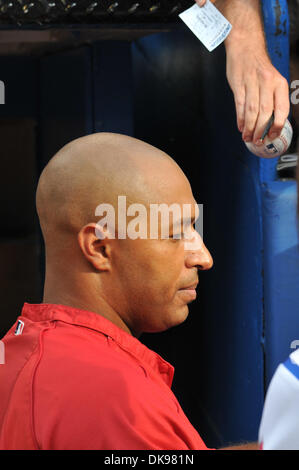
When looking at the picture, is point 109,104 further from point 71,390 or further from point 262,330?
point 71,390

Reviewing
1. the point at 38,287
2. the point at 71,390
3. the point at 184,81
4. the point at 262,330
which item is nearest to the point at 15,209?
the point at 38,287

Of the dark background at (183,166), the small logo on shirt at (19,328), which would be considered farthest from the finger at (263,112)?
the small logo on shirt at (19,328)

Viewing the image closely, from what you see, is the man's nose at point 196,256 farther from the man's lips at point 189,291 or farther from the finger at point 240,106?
the finger at point 240,106

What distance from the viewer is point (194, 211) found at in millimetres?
1594

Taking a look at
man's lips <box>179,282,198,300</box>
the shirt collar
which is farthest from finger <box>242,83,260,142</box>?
the shirt collar

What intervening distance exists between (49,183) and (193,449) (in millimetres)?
634

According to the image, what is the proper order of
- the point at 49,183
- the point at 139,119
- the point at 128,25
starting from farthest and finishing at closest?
the point at 139,119 < the point at 128,25 < the point at 49,183

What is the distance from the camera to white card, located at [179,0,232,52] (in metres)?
1.84

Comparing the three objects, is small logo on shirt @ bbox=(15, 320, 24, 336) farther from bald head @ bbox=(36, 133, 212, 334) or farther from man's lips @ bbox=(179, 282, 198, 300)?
man's lips @ bbox=(179, 282, 198, 300)

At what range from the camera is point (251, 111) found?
1.81 metres

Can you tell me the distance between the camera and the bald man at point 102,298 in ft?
4.02

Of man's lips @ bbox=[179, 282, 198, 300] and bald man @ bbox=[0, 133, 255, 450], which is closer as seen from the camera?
bald man @ bbox=[0, 133, 255, 450]

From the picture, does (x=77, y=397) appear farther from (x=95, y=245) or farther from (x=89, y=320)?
(x=95, y=245)

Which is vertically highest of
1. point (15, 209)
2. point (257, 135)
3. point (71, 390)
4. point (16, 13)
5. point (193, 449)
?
point (16, 13)
